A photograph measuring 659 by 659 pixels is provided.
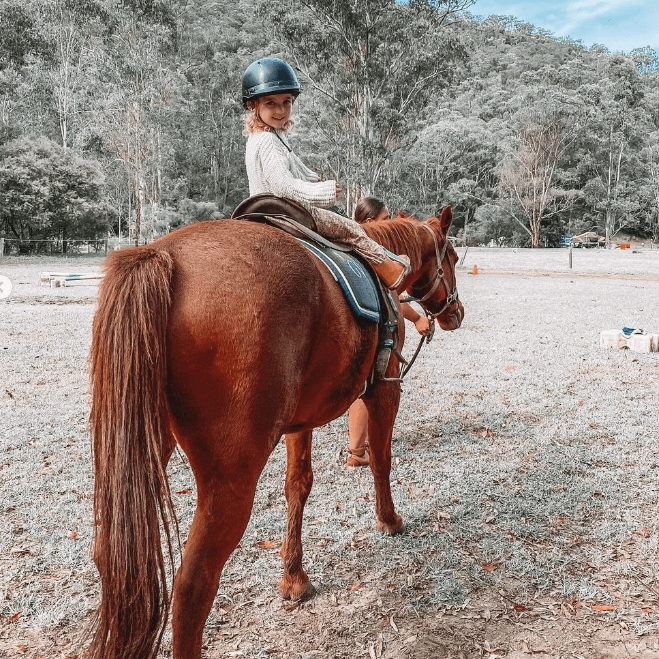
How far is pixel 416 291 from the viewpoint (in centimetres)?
412

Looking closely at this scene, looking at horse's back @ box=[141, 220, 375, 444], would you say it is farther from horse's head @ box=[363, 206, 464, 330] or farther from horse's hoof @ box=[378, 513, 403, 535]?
horse's hoof @ box=[378, 513, 403, 535]

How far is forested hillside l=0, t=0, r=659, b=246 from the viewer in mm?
23703

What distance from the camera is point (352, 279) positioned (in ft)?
8.05

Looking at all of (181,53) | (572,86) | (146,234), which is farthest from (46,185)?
(572,86)

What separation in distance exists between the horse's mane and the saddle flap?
967 mm

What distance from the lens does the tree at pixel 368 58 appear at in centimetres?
2309

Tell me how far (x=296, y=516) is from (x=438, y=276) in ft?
6.43

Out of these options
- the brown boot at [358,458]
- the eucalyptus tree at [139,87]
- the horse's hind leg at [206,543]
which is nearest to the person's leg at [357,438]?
the brown boot at [358,458]

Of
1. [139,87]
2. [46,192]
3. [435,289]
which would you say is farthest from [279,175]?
[139,87]

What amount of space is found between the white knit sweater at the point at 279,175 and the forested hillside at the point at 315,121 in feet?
71.2

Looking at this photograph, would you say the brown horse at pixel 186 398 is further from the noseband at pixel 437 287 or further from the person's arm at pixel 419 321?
the person's arm at pixel 419 321

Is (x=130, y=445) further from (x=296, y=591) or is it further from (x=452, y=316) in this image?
(x=452, y=316)

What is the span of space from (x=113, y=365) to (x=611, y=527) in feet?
10.9

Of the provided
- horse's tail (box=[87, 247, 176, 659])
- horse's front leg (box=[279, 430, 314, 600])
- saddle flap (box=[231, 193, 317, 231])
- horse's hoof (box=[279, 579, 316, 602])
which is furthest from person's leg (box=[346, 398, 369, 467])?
horse's tail (box=[87, 247, 176, 659])
